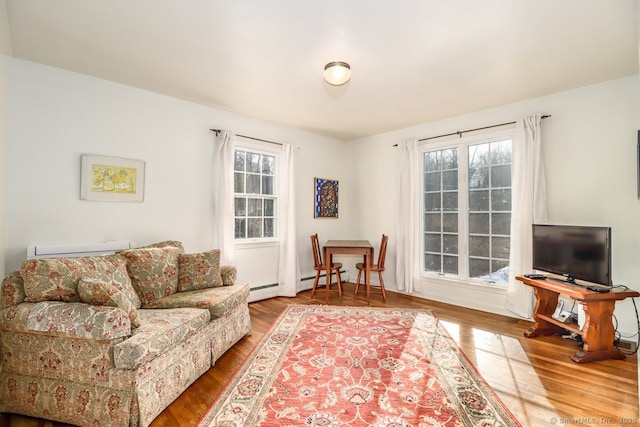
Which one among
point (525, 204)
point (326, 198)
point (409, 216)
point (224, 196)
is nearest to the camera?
point (525, 204)

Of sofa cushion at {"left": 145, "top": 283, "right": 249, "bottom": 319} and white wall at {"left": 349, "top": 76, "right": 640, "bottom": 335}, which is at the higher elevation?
white wall at {"left": 349, "top": 76, "right": 640, "bottom": 335}

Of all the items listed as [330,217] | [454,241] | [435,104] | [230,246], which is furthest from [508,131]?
[230,246]

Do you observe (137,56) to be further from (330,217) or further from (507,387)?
(507,387)

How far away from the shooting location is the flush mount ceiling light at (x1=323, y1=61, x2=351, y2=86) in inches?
101

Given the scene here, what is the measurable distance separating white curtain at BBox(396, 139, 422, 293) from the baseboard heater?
358 cm

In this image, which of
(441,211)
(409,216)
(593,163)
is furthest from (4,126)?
(593,163)

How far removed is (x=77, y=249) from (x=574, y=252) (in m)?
4.71

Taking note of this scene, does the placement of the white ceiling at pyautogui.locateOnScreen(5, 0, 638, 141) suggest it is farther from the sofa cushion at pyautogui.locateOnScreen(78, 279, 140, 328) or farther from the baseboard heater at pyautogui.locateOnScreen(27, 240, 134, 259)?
the sofa cushion at pyautogui.locateOnScreen(78, 279, 140, 328)

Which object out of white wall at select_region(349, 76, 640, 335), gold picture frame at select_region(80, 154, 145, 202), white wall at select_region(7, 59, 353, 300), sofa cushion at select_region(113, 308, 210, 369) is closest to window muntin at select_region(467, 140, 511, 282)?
white wall at select_region(349, 76, 640, 335)

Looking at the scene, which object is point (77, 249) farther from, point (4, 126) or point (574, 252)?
point (574, 252)

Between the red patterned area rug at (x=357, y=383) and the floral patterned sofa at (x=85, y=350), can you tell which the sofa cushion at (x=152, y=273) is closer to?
the floral patterned sofa at (x=85, y=350)

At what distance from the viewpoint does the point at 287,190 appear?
15.0 feet

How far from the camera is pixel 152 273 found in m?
2.64

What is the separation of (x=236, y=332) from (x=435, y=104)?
3436mm
